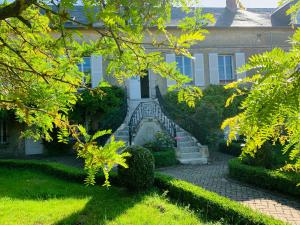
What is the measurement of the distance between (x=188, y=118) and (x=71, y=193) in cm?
726

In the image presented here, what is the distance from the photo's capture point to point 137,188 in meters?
7.30

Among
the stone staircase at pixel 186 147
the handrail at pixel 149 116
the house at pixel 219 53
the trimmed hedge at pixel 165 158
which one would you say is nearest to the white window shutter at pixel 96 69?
the house at pixel 219 53

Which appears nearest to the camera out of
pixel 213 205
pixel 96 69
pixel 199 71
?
pixel 213 205

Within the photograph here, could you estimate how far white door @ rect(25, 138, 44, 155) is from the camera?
15203 millimetres

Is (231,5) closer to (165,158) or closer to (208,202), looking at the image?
(165,158)

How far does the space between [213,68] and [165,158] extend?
23.4 feet

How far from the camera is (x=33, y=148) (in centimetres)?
1527

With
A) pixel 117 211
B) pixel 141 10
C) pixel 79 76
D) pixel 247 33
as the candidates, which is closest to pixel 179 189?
pixel 117 211

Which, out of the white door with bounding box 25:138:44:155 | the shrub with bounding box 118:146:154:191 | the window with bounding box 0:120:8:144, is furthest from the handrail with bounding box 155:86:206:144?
the window with bounding box 0:120:8:144

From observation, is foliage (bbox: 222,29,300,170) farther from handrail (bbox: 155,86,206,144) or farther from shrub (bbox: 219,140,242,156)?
handrail (bbox: 155,86,206,144)

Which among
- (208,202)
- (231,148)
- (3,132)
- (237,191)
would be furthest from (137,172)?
(3,132)

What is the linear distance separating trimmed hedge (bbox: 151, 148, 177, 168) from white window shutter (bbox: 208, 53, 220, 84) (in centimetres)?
636

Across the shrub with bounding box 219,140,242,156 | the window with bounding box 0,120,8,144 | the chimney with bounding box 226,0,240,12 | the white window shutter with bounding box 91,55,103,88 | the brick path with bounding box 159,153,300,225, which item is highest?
the chimney with bounding box 226,0,240,12

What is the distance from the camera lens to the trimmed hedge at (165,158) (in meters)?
11.2
